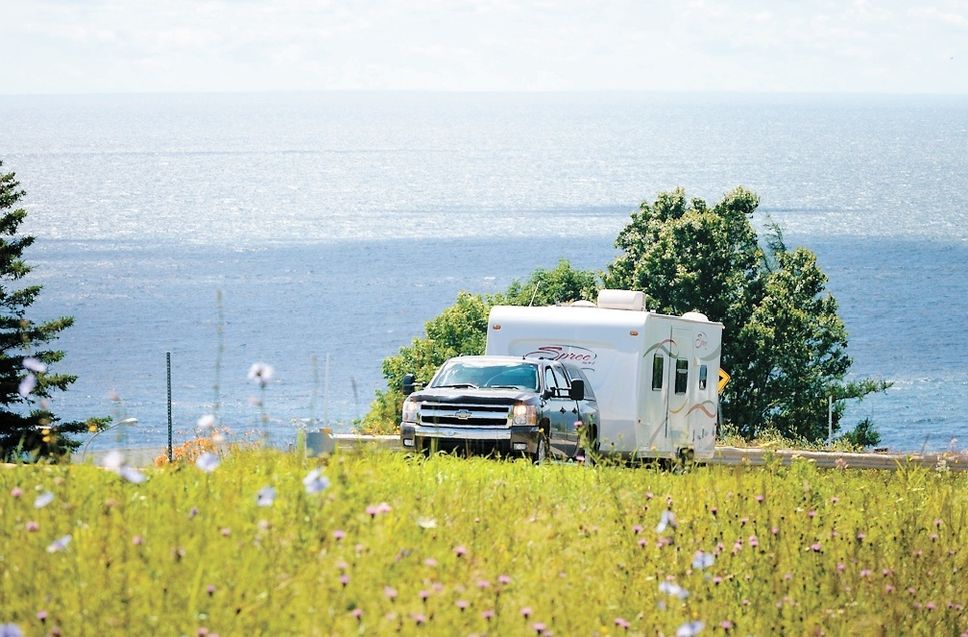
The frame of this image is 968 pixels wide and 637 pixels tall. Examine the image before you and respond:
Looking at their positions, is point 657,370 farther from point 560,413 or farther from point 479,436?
point 479,436

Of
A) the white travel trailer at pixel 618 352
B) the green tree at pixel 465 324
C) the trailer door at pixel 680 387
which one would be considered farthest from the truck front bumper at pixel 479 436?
the green tree at pixel 465 324

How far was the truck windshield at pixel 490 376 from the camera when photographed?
740 inches

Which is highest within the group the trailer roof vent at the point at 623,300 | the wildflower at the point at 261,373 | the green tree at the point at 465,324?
the wildflower at the point at 261,373

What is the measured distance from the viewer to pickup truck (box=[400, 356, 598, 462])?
17656 mm

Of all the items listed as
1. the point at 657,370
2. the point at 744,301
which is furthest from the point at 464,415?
the point at 744,301

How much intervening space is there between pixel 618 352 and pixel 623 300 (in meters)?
1.24

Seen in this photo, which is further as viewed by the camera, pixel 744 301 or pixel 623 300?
pixel 744 301

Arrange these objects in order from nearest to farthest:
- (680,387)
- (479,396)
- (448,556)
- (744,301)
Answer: (448,556), (479,396), (680,387), (744,301)

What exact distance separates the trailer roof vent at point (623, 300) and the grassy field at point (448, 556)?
10213 mm

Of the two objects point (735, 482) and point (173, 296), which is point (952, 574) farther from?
point (173, 296)

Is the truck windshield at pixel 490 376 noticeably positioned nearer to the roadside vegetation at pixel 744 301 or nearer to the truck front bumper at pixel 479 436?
the truck front bumper at pixel 479 436

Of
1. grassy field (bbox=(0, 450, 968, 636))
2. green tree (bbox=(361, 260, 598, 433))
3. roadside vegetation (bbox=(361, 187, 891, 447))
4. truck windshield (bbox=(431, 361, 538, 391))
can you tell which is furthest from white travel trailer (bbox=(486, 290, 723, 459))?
green tree (bbox=(361, 260, 598, 433))

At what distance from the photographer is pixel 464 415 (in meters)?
17.8

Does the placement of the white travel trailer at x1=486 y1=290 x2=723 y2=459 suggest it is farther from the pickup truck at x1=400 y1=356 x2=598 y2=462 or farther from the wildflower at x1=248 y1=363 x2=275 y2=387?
the wildflower at x1=248 y1=363 x2=275 y2=387
